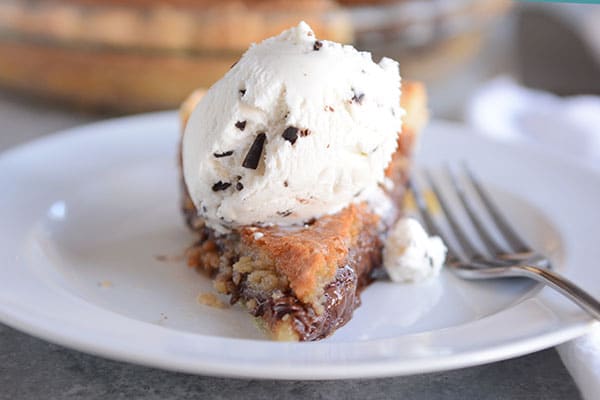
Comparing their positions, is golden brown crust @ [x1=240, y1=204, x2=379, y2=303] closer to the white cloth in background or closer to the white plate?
the white plate

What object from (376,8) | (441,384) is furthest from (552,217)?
(376,8)

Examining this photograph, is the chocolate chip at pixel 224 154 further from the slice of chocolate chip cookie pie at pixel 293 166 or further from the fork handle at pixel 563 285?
the fork handle at pixel 563 285

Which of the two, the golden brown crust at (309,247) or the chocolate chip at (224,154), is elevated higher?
the chocolate chip at (224,154)

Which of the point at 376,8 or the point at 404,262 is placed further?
the point at 376,8

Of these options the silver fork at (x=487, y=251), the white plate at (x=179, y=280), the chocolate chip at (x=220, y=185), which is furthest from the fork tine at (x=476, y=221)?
the chocolate chip at (x=220, y=185)

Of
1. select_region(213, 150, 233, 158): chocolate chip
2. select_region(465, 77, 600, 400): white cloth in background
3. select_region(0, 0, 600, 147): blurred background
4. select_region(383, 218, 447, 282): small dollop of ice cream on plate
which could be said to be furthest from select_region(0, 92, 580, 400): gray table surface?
select_region(0, 0, 600, 147): blurred background

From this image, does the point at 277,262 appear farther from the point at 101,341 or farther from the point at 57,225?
the point at 57,225
